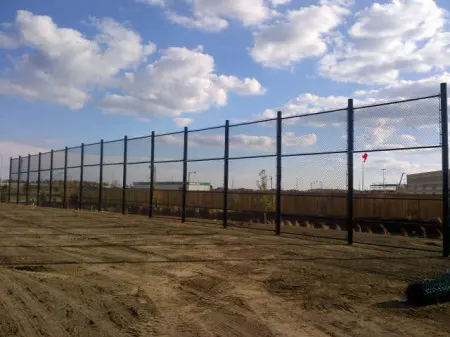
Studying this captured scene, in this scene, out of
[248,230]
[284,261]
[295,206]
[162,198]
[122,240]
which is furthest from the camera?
[162,198]

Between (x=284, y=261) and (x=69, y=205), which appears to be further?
(x=69, y=205)

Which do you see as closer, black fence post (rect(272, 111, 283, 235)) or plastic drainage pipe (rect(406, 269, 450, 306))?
plastic drainage pipe (rect(406, 269, 450, 306))

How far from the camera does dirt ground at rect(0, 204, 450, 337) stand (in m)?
4.88

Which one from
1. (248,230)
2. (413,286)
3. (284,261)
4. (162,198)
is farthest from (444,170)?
(162,198)

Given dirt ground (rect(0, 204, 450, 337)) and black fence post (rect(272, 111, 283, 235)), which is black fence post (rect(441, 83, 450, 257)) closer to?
dirt ground (rect(0, 204, 450, 337))

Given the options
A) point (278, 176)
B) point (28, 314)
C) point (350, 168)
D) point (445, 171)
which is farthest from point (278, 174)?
point (28, 314)

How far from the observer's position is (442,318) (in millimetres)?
5195

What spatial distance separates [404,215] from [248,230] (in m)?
6.81

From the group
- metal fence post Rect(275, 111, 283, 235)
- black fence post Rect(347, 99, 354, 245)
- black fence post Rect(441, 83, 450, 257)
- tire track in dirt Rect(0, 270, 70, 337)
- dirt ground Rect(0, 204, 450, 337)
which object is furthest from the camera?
metal fence post Rect(275, 111, 283, 235)

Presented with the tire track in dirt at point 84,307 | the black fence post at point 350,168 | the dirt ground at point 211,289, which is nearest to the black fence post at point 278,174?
the dirt ground at point 211,289

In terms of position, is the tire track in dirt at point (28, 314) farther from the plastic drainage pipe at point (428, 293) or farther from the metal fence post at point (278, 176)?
the metal fence post at point (278, 176)

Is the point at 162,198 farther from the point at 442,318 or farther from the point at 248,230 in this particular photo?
the point at 442,318

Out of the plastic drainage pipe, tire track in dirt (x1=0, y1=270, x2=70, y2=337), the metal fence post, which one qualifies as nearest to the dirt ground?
tire track in dirt (x1=0, y1=270, x2=70, y2=337)

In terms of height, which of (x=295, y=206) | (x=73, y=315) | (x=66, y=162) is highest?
(x=66, y=162)
